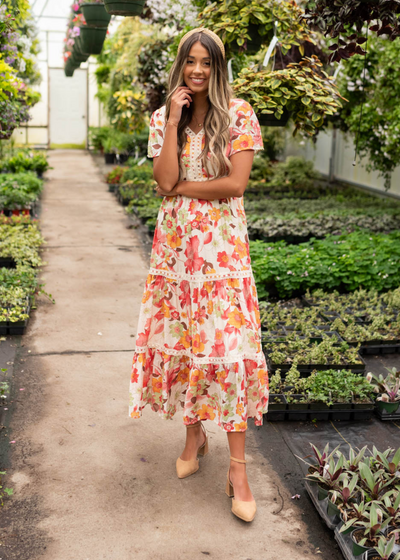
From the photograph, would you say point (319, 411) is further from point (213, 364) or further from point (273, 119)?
point (273, 119)

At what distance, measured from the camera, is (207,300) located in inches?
88.4

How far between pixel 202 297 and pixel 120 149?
12.4 meters

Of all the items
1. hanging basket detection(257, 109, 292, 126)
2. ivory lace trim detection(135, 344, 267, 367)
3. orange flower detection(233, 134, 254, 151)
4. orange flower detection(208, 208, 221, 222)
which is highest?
hanging basket detection(257, 109, 292, 126)

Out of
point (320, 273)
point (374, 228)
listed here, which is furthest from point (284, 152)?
point (320, 273)

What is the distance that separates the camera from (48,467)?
255 centimetres

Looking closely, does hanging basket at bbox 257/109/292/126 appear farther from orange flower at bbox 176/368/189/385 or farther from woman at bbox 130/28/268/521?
orange flower at bbox 176/368/189/385

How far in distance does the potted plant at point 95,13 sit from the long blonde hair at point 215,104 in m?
3.20

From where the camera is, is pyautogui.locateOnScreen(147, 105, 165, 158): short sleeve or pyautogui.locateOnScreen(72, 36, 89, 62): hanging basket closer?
pyautogui.locateOnScreen(147, 105, 165, 158): short sleeve

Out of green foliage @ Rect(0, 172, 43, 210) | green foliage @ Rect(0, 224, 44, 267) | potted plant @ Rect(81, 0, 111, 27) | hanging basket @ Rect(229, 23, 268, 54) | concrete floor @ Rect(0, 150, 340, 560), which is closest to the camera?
concrete floor @ Rect(0, 150, 340, 560)

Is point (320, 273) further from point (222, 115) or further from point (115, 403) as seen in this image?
point (222, 115)

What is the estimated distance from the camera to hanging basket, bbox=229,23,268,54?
430cm

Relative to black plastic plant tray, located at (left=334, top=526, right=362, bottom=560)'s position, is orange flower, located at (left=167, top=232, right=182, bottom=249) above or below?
above

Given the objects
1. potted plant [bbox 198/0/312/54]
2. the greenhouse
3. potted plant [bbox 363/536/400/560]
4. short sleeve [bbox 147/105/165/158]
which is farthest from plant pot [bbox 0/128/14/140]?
potted plant [bbox 363/536/400/560]

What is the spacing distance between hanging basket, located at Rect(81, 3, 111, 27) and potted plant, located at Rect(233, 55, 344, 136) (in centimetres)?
166
